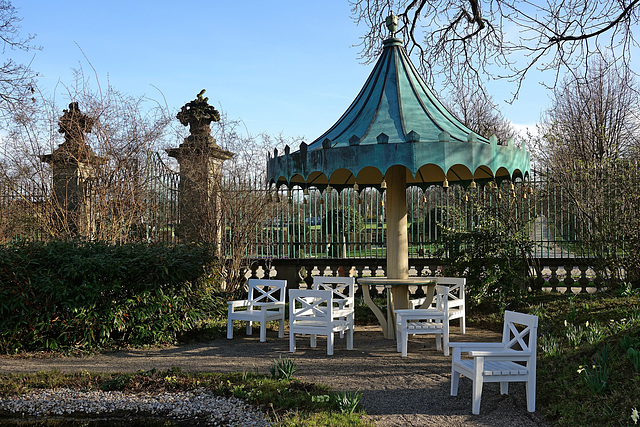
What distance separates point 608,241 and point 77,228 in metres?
10.5

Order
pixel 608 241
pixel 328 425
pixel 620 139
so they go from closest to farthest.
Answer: pixel 328 425 → pixel 608 241 → pixel 620 139

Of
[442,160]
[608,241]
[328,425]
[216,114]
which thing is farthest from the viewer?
[216,114]

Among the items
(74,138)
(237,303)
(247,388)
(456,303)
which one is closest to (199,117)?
(74,138)

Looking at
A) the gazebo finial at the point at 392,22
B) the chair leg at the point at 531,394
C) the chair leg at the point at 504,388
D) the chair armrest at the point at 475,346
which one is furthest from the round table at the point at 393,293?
the gazebo finial at the point at 392,22

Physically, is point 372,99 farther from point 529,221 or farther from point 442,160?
point 529,221

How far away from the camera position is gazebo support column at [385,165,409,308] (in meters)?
8.81

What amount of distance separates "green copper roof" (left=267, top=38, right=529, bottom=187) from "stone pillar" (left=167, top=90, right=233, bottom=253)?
323cm

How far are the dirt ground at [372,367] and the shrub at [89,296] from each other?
373mm

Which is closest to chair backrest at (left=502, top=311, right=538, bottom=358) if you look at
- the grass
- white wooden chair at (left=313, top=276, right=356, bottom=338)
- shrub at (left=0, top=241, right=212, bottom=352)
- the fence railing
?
the grass

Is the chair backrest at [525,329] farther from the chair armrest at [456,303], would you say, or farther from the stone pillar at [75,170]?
the stone pillar at [75,170]

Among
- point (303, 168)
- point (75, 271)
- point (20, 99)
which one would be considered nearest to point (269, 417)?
point (303, 168)

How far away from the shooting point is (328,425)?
446 cm

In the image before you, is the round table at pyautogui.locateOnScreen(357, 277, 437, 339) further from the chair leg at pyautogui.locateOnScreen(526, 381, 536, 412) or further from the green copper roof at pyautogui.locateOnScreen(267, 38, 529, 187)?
the chair leg at pyautogui.locateOnScreen(526, 381, 536, 412)

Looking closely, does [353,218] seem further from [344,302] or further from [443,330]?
[443,330]
